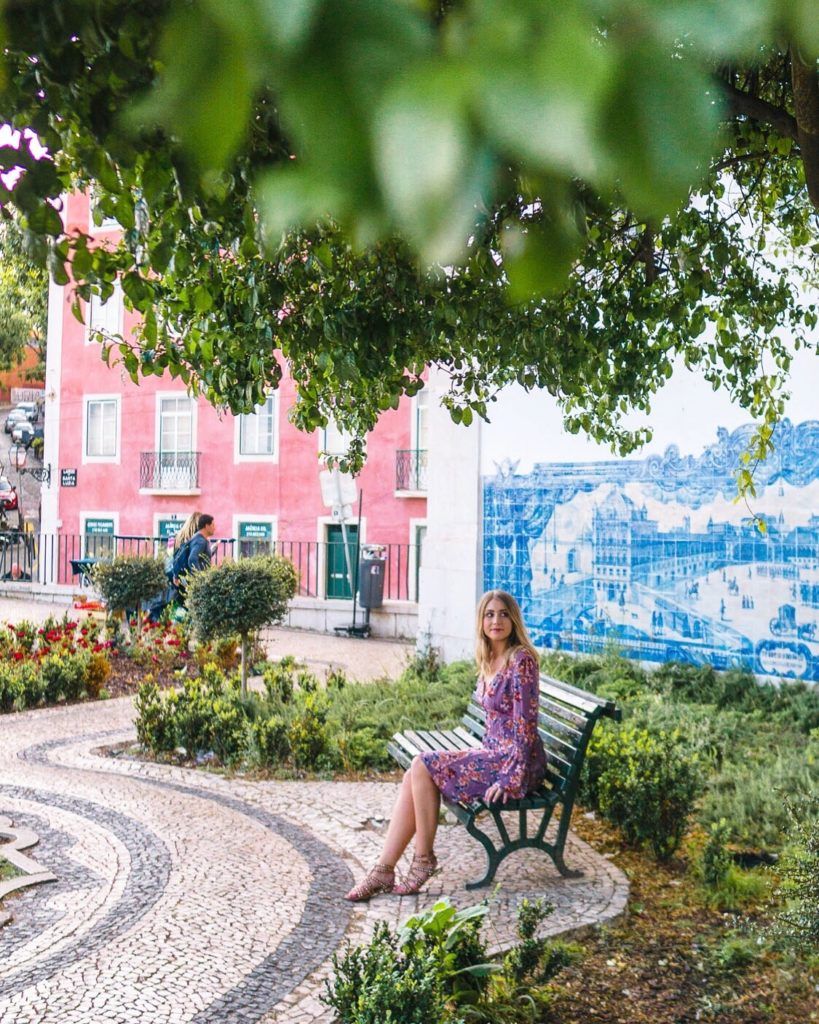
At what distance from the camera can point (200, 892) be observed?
539 centimetres

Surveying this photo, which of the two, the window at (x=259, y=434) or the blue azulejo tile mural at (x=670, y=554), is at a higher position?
the window at (x=259, y=434)

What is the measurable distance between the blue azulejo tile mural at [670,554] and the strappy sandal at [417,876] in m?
5.25

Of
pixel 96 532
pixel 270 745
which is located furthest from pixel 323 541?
pixel 270 745

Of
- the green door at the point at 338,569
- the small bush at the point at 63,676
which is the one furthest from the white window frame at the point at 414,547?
the small bush at the point at 63,676

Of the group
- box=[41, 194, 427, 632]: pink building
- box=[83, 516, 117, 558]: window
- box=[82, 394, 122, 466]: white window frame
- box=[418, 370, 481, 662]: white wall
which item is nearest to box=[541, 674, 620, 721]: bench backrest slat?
box=[418, 370, 481, 662]: white wall

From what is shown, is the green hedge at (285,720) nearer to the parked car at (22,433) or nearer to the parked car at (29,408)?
the parked car at (22,433)

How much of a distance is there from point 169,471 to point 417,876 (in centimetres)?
2380

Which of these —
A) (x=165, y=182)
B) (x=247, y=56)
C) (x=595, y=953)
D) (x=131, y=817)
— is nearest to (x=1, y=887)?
(x=131, y=817)

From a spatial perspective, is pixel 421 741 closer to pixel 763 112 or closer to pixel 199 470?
pixel 763 112

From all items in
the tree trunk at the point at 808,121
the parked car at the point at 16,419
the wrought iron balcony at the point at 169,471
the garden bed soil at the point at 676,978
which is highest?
the parked car at the point at 16,419

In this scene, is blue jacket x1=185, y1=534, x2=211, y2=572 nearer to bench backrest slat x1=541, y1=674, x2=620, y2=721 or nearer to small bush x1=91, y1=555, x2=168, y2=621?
small bush x1=91, y1=555, x2=168, y2=621

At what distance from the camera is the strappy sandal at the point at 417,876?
537 cm

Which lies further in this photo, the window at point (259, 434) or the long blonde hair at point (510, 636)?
the window at point (259, 434)

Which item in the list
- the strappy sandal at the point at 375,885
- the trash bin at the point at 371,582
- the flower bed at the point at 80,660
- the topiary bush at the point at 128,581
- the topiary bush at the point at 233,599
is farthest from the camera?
the trash bin at the point at 371,582
